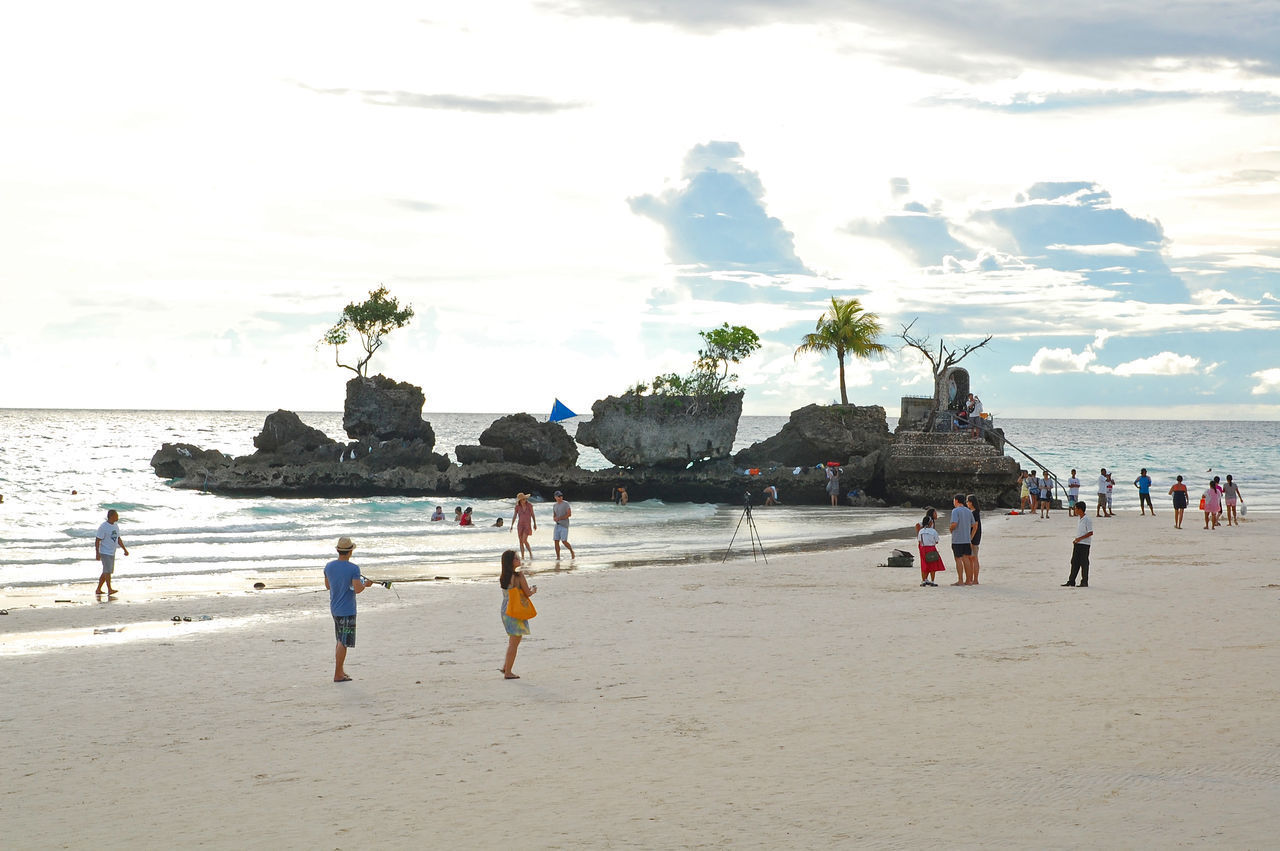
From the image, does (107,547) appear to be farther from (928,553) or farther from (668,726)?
(928,553)

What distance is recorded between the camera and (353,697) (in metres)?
10.5

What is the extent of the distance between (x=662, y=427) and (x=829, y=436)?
8.33 meters

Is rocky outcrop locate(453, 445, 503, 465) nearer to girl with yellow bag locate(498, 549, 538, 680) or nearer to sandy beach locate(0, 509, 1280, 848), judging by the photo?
sandy beach locate(0, 509, 1280, 848)

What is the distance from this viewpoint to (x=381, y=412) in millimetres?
55656

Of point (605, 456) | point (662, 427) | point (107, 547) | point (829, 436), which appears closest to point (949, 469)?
point (829, 436)

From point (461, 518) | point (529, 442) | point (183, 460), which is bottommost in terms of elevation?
point (461, 518)

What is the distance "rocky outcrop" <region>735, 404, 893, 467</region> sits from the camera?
5091 centimetres

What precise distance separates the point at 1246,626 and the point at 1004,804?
8090mm

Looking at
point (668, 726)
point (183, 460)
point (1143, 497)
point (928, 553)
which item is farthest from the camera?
point (183, 460)

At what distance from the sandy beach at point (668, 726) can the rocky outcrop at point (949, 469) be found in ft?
79.0

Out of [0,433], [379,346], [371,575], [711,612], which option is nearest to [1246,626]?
[711,612]

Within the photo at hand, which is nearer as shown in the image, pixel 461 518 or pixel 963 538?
pixel 963 538

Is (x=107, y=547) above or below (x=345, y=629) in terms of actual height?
above

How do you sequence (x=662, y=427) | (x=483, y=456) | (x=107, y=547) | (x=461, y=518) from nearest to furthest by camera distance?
1. (x=107, y=547)
2. (x=461, y=518)
3. (x=662, y=427)
4. (x=483, y=456)
